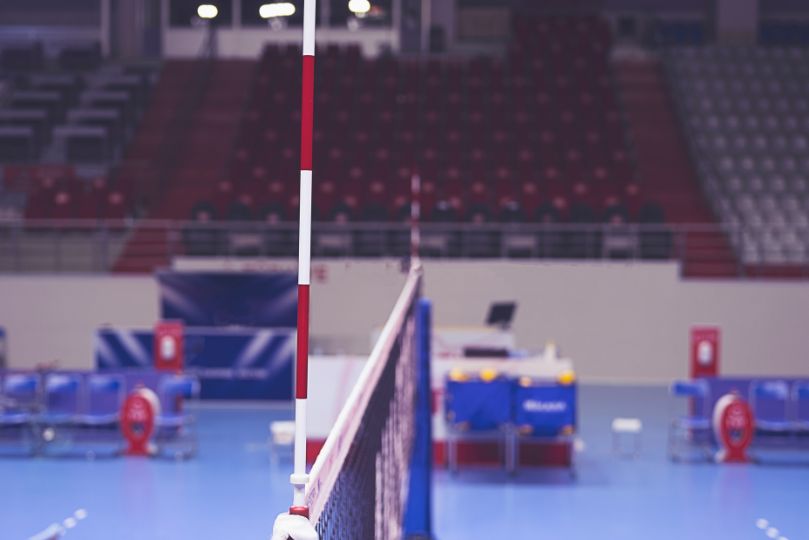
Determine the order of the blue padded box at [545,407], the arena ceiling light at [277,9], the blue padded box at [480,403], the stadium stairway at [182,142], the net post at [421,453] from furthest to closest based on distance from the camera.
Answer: the stadium stairway at [182,142]
the blue padded box at [480,403]
the blue padded box at [545,407]
the net post at [421,453]
the arena ceiling light at [277,9]

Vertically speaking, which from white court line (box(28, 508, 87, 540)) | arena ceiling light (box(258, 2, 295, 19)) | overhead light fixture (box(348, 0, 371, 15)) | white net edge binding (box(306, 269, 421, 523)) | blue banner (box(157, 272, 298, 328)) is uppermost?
overhead light fixture (box(348, 0, 371, 15))

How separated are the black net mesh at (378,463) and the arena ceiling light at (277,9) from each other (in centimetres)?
141

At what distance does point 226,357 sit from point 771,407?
755 cm

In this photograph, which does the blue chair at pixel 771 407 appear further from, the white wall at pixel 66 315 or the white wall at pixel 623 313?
the white wall at pixel 66 315

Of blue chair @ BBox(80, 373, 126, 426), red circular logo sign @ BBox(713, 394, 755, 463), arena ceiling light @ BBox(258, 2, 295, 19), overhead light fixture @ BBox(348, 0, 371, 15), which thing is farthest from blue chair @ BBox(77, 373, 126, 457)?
arena ceiling light @ BBox(258, 2, 295, 19)

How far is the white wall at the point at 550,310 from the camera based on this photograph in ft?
59.9

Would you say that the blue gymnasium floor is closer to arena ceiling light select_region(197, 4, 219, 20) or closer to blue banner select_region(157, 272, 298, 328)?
blue banner select_region(157, 272, 298, 328)

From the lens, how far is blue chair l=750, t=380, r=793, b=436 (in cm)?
1305

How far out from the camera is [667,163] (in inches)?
907

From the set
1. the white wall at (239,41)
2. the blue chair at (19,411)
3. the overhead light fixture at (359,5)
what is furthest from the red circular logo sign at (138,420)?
the white wall at (239,41)

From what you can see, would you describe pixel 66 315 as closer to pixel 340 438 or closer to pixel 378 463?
pixel 378 463

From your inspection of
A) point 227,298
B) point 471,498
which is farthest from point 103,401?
point 471,498

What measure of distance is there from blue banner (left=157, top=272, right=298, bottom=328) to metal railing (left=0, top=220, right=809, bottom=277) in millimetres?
2031

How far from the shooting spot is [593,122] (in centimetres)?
2261
